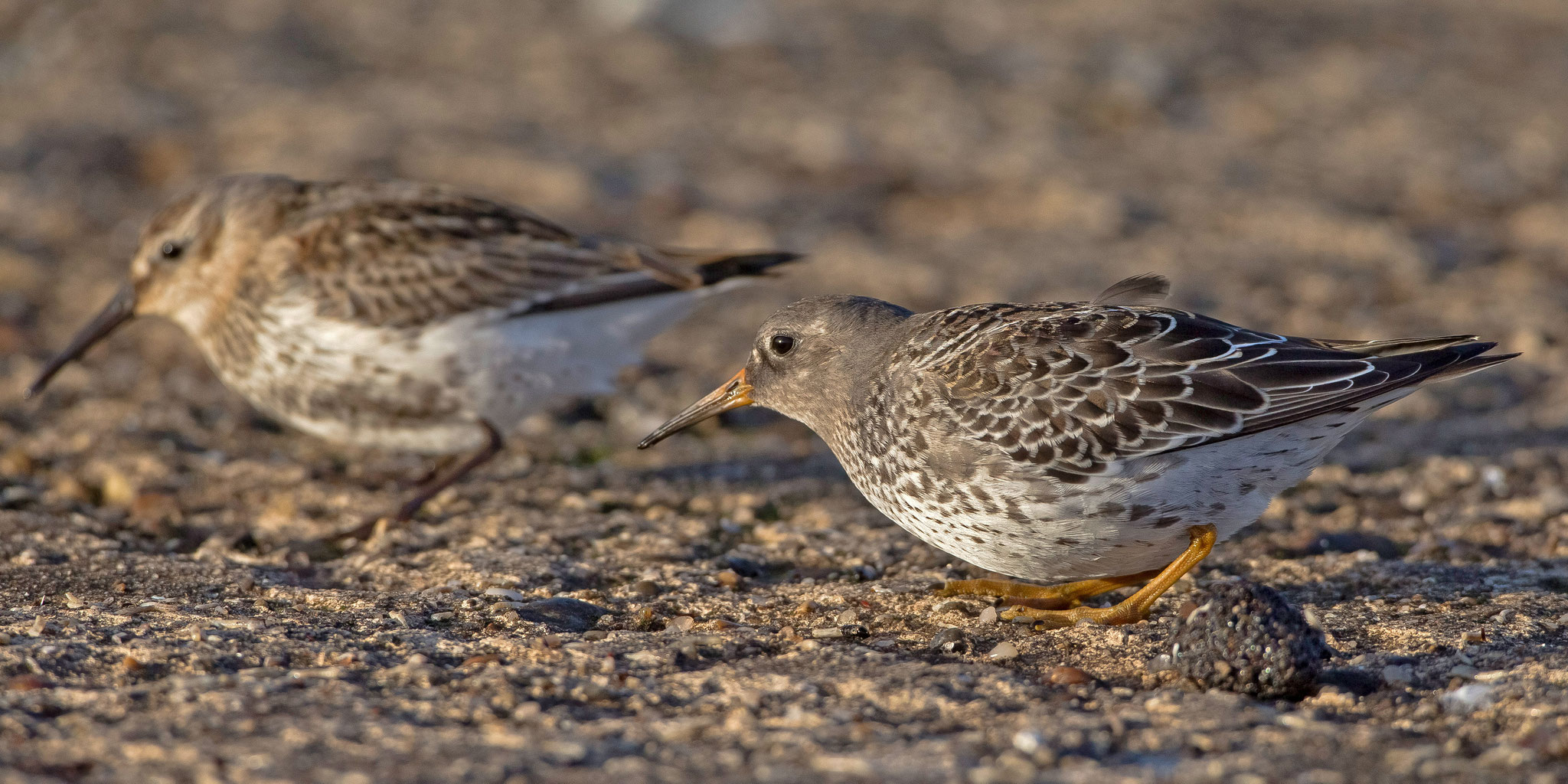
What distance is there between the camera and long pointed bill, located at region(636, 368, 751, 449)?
621cm

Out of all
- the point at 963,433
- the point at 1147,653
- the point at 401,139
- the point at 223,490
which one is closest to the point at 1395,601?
the point at 1147,653

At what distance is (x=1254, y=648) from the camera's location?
179 inches

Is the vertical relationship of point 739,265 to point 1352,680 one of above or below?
above

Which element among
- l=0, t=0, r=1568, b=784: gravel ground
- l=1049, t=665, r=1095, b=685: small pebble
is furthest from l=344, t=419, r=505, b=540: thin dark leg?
l=1049, t=665, r=1095, b=685: small pebble

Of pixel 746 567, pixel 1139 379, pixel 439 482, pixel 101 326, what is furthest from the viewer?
pixel 101 326

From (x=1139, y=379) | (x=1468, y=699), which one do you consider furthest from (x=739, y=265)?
(x=1468, y=699)

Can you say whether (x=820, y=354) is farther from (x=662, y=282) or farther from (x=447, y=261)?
(x=447, y=261)

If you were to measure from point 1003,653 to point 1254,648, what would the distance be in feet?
2.93

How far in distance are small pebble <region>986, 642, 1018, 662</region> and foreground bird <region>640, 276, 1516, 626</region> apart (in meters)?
0.31

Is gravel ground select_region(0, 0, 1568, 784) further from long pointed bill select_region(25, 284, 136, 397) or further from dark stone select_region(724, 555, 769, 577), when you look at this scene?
long pointed bill select_region(25, 284, 136, 397)

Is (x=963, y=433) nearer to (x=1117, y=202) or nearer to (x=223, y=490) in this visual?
(x=223, y=490)

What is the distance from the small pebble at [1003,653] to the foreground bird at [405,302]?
9.04 ft

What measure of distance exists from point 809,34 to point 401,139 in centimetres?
466

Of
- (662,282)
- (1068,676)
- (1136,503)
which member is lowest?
(1068,676)
